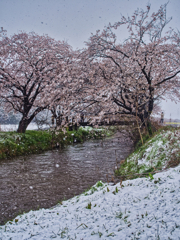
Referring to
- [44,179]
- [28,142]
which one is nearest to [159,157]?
[44,179]

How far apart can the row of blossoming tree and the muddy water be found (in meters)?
2.52

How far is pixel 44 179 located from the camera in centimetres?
650

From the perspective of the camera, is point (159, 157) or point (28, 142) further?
point (28, 142)

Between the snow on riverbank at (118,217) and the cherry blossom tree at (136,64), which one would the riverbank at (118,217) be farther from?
the cherry blossom tree at (136,64)

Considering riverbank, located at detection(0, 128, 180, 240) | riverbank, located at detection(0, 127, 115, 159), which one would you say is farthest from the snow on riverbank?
riverbank, located at detection(0, 127, 115, 159)

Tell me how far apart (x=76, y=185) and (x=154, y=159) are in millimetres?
2658

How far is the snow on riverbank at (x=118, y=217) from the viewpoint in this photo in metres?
2.22

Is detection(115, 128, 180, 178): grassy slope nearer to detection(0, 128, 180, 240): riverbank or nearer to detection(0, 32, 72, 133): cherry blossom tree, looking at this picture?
detection(0, 128, 180, 240): riverbank

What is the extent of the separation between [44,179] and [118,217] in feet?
14.7

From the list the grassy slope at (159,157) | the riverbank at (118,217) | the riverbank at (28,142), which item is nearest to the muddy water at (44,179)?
the grassy slope at (159,157)

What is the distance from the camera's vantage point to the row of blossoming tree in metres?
7.95

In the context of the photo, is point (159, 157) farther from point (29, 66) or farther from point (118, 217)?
point (29, 66)

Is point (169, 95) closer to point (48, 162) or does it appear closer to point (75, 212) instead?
point (48, 162)

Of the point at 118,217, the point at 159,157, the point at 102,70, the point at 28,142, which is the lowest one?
the point at 118,217
